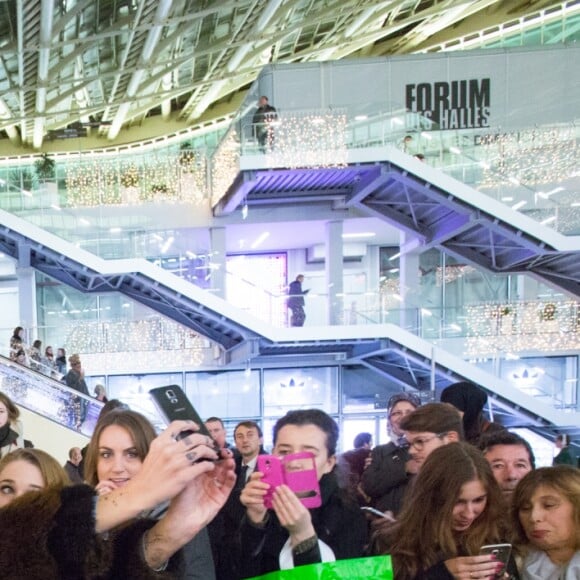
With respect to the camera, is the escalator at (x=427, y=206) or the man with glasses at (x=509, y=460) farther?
the escalator at (x=427, y=206)

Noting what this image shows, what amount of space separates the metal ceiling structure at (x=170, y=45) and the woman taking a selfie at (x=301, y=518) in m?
13.4

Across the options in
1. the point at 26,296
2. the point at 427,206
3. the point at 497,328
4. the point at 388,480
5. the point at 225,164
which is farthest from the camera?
the point at 26,296

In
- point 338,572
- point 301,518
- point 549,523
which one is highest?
point 338,572

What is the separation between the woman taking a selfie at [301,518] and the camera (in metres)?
1.83

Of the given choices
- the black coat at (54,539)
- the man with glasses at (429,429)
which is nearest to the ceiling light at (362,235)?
the man with glasses at (429,429)

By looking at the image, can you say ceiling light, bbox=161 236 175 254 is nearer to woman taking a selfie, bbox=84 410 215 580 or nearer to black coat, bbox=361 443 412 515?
black coat, bbox=361 443 412 515

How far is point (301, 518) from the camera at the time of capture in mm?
1804

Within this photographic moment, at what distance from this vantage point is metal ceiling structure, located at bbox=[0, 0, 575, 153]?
1591 centimetres

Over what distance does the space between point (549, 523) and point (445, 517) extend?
0.39 m

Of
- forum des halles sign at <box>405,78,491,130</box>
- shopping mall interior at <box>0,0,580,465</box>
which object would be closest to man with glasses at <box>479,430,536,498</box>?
shopping mall interior at <box>0,0,580,465</box>

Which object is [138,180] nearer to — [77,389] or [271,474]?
[77,389]

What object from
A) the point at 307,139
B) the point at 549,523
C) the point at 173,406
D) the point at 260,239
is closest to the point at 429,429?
the point at 549,523

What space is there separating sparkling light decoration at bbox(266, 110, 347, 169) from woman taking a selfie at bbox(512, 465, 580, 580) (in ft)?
35.9

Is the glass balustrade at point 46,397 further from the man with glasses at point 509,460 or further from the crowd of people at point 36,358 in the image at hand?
the man with glasses at point 509,460
